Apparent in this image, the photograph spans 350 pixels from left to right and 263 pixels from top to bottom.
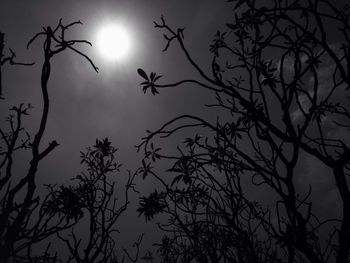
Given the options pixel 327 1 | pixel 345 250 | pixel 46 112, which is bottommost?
pixel 345 250

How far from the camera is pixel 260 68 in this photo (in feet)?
9.42

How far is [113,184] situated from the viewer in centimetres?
705

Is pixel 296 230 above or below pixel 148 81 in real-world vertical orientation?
below

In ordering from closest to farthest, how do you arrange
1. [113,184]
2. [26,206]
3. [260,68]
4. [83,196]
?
[26,206] < [260,68] < [113,184] < [83,196]

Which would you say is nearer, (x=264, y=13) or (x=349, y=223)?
(x=349, y=223)

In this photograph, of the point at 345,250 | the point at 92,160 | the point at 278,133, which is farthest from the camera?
the point at 92,160

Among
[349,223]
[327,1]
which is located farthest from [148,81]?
[349,223]

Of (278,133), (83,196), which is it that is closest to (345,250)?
(278,133)

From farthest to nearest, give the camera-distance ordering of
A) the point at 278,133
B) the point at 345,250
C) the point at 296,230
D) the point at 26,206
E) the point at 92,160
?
1. the point at 92,160
2. the point at 278,133
3. the point at 296,230
4. the point at 345,250
5. the point at 26,206

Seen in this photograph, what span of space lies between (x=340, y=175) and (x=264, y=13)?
5.02 feet

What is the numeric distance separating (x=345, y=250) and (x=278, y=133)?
978 mm

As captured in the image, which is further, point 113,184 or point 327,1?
point 113,184

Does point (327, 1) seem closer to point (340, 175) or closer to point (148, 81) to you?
point (340, 175)

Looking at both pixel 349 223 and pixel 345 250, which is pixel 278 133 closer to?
pixel 349 223
